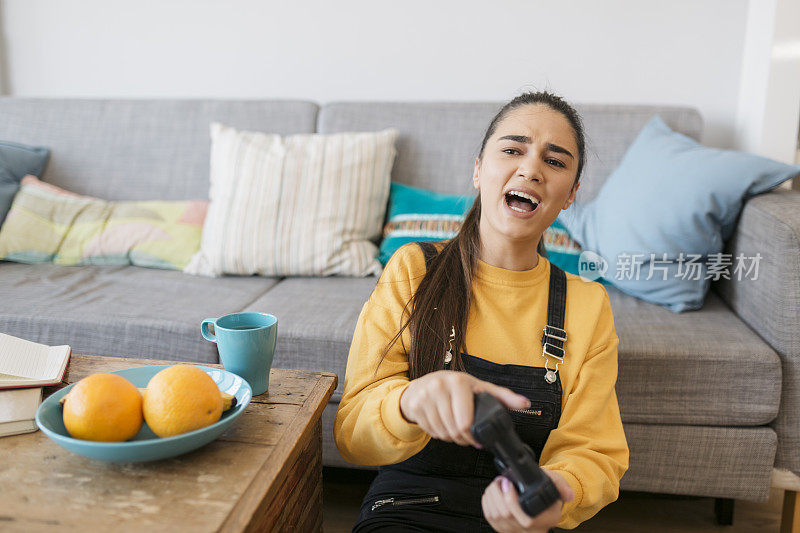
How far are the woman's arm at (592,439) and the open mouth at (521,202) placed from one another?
0.21m

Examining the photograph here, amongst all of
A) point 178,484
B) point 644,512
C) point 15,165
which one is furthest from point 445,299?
point 15,165

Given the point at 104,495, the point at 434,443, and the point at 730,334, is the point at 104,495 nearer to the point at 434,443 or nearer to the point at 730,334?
the point at 434,443

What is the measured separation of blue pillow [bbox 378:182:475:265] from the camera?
5.91 feet

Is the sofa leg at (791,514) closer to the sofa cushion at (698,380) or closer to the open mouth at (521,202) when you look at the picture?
the sofa cushion at (698,380)

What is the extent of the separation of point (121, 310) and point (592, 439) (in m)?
1.13

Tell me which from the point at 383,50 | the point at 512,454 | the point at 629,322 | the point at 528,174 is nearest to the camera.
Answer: the point at 512,454

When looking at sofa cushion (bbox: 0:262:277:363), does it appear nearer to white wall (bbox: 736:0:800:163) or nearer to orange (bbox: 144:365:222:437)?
orange (bbox: 144:365:222:437)

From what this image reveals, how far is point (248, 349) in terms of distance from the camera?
0.89 m

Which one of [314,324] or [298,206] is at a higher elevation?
[298,206]

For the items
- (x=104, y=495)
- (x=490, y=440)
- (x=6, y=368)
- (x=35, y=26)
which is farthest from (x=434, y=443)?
(x=35, y=26)

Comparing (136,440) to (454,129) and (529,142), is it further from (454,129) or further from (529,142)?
(454,129)

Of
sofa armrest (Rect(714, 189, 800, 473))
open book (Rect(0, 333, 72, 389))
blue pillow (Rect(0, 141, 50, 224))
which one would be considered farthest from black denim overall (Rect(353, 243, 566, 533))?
blue pillow (Rect(0, 141, 50, 224))

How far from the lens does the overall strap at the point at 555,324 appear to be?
101 cm

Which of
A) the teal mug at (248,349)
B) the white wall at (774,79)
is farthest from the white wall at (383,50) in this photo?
the teal mug at (248,349)
